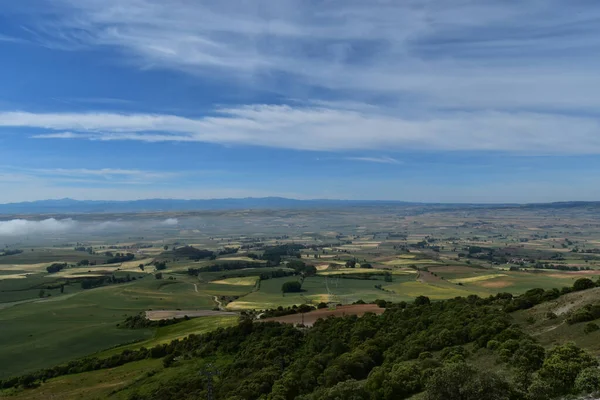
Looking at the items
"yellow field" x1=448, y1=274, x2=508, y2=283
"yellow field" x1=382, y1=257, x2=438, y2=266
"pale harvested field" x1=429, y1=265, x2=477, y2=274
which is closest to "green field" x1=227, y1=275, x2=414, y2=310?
"yellow field" x1=448, y1=274, x2=508, y2=283

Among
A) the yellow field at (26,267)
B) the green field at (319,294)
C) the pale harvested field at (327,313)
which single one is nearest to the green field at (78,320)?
the green field at (319,294)

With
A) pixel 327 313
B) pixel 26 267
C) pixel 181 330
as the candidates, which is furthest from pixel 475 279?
pixel 26 267

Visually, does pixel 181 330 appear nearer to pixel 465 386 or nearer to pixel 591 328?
pixel 591 328

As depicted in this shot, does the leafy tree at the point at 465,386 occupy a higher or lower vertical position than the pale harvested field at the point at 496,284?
higher

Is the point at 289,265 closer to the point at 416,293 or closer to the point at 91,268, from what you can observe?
the point at 416,293

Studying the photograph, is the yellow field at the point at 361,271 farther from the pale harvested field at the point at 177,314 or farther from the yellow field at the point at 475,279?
the pale harvested field at the point at 177,314
